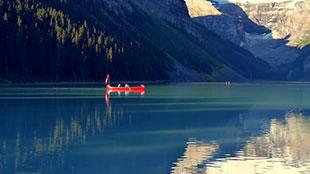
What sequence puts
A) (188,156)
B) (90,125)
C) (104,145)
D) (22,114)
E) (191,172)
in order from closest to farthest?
(191,172), (188,156), (104,145), (90,125), (22,114)

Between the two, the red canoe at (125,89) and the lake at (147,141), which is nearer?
the lake at (147,141)

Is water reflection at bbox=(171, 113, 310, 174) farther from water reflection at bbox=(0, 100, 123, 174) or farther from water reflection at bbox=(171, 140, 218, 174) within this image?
water reflection at bbox=(0, 100, 123, 174)

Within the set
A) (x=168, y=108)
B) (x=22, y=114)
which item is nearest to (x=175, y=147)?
(x=22, y=114)

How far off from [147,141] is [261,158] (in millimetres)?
12204

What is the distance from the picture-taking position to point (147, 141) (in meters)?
59.3

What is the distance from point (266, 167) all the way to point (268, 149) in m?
10.2

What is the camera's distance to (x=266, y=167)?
47.0 meters

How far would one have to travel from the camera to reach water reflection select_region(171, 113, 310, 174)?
45.5m

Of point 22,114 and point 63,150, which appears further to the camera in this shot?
point 22,114

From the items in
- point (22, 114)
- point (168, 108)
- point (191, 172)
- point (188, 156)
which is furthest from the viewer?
point (168, 108)

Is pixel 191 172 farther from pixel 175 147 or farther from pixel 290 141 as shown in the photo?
pixel 290 141

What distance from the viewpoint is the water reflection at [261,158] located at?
45500mm

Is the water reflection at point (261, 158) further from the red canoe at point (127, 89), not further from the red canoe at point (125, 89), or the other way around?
the red canoe at point (125, 89)

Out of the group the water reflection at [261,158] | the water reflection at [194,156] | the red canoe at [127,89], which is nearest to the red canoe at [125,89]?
the red canoe at [127,89]
